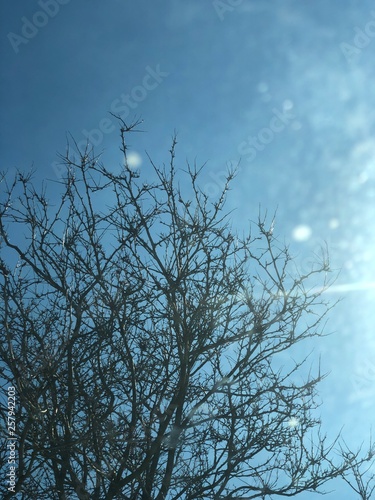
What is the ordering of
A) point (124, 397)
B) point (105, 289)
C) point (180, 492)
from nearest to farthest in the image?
point (105, 289), point (180, 492), point (124, 397)

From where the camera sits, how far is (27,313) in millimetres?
6180

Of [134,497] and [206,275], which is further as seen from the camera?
[206,275]

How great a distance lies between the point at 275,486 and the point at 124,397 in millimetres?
Result: 2266

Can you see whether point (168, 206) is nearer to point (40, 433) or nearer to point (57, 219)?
point (57, 219)

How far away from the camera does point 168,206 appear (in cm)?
650

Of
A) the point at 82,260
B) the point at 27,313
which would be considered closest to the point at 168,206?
the point at 82,260

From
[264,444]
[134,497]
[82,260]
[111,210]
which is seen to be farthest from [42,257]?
[264,444]

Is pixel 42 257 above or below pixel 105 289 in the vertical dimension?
above

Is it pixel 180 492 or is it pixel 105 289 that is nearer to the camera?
pixel 105 289

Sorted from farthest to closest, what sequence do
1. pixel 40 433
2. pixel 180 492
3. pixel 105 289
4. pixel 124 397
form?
pixel 124 397
pixel 180 492
pixel 105 289
pixel 40 433

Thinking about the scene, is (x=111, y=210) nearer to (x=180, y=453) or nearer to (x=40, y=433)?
(x=40, y=433)

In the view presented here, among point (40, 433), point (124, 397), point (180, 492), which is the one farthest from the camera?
point (124, 397)

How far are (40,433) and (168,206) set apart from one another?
2914 millimetres

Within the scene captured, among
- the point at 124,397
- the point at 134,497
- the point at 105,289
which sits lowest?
the point at 134,497
